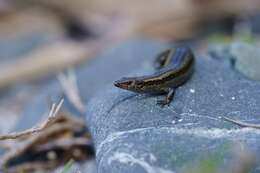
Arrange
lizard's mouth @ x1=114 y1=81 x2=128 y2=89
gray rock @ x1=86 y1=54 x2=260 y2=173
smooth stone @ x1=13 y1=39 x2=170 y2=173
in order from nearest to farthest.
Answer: gray rock @ x1=86 y1=54 x2=260 y2=173, lizard's mouth @ x1=114 y1=81 x2=128 y2=89, smooth stone @ x1=13 y1=39 x2=170 y2=173

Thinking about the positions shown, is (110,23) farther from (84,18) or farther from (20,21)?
(20,21)

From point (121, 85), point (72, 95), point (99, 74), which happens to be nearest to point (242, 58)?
point (121, 85)

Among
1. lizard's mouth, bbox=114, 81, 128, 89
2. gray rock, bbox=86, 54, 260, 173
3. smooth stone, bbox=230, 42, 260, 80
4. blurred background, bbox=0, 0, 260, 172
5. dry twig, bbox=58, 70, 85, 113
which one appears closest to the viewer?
gray rock, bbox=86, 54, 260, 173

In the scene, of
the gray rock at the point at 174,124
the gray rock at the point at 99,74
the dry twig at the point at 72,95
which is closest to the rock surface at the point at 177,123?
the gray rock at the point at 174,124

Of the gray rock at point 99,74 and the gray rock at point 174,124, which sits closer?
the gray rock at point 174,124

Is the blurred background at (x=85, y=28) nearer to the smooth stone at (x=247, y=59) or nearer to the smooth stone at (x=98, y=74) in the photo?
the smooth stone at (x=98, y=74)

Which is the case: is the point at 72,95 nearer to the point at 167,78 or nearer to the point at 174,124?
the point at 167,78

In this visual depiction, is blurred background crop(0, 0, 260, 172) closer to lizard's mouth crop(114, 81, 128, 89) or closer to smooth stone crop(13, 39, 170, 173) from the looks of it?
smooth stone crop(13, 39, 170, 173)

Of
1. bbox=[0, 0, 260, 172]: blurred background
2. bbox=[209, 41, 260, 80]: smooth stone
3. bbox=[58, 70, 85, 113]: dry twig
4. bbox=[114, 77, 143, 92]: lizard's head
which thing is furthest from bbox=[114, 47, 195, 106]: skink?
bbox=[0, 0, 260, 172]: blurred background
